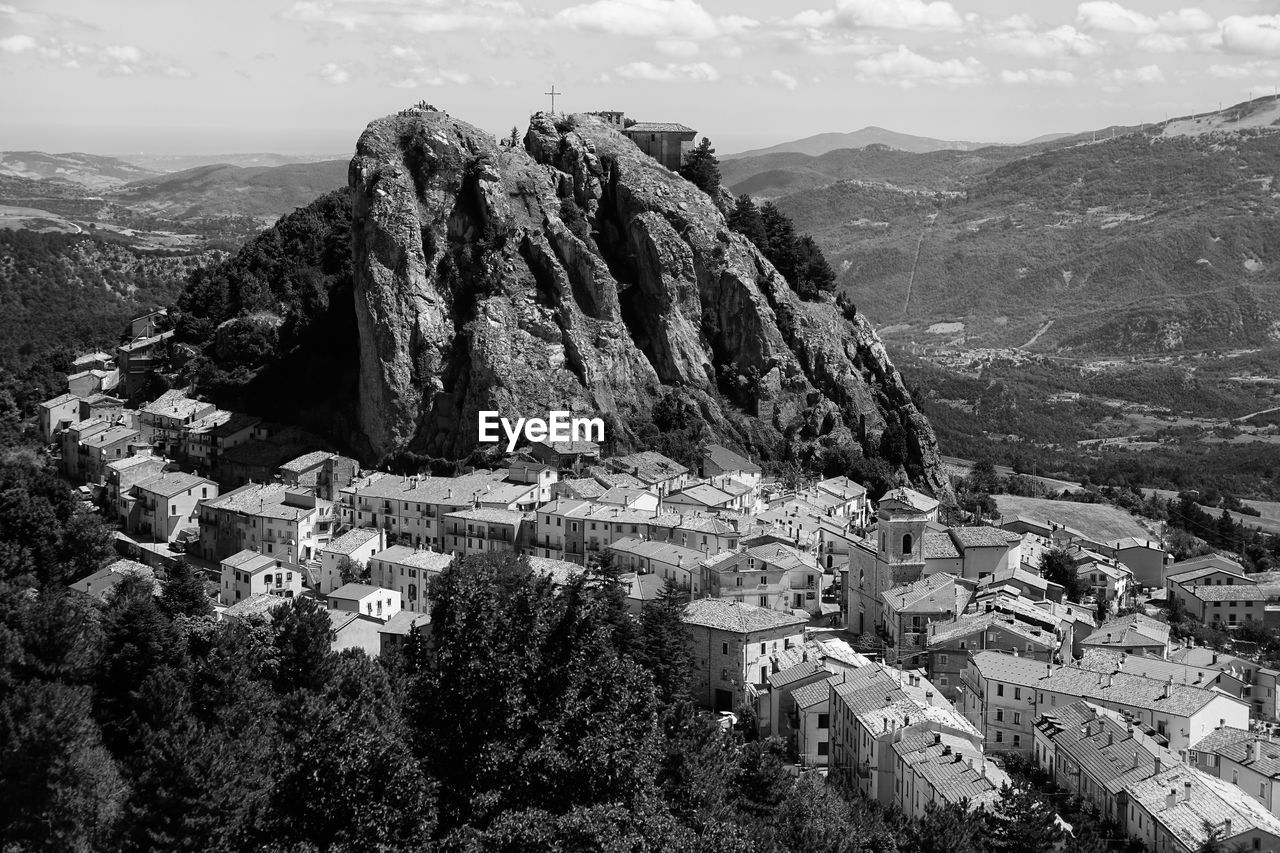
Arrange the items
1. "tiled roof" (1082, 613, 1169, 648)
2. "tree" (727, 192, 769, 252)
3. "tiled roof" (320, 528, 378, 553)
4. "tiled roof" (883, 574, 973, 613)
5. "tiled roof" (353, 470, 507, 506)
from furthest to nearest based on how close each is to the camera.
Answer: "tree" (727, 192, 769, 252) → "tiled roof" (353, 470, 507, 506) → "tiled roof" (320, 528, 378, 553) → "tiled roof" (1082, 613, 1169, 648) → "tiled roof" (883, 574, 973, 613)

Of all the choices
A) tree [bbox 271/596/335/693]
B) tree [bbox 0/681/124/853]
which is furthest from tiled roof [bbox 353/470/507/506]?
tree [bbox 0/681/124/853]

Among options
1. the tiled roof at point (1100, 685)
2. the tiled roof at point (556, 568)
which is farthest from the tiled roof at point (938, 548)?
the tiled roof at point (556, 568)

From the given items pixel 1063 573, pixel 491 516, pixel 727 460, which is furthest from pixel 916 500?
pixel 491 516

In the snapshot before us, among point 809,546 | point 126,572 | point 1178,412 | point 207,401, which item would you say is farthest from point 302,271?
point 1178,412

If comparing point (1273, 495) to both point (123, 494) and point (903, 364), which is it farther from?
point (123, 494)

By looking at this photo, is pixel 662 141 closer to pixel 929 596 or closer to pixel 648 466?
pixel 648 466

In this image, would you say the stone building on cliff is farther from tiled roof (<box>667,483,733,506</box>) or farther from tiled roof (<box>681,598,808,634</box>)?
tiled roof (<box>681,598,808,634</box>)
